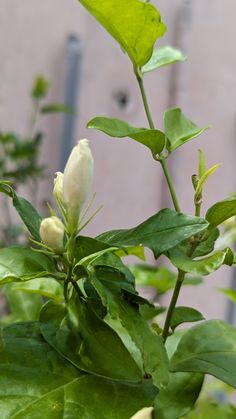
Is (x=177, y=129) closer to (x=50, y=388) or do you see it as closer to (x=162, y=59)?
(x=162, y=59)

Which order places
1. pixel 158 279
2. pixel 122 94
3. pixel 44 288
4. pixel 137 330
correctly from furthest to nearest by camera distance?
pixel 122 94 → pixel 158 279 → pixel 44 288 → pixel 137 330

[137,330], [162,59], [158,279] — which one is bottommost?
[158,279]

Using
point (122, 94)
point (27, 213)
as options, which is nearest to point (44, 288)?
point (27, 213)

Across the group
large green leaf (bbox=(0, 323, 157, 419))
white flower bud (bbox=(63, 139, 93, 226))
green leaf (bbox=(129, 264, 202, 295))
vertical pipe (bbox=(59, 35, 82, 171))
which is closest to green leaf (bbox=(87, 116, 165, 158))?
white flower bud (bbox=(63, 139, 93, 226))

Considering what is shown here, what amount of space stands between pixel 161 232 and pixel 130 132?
7cm

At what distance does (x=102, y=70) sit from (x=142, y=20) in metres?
1.49

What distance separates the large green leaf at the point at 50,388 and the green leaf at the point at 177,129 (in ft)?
0.49

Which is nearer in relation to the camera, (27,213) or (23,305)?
(27,213)

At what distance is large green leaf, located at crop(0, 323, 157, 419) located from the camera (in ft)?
0.97

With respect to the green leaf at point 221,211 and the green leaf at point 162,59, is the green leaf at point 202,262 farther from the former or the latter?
the green leaf at point 162,59

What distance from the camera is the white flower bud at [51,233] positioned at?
30 cm

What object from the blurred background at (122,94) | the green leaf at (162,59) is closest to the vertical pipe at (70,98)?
the blurred background at (122,94)

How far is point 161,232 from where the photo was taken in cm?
31

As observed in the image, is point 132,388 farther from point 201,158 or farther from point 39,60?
point 39,60
